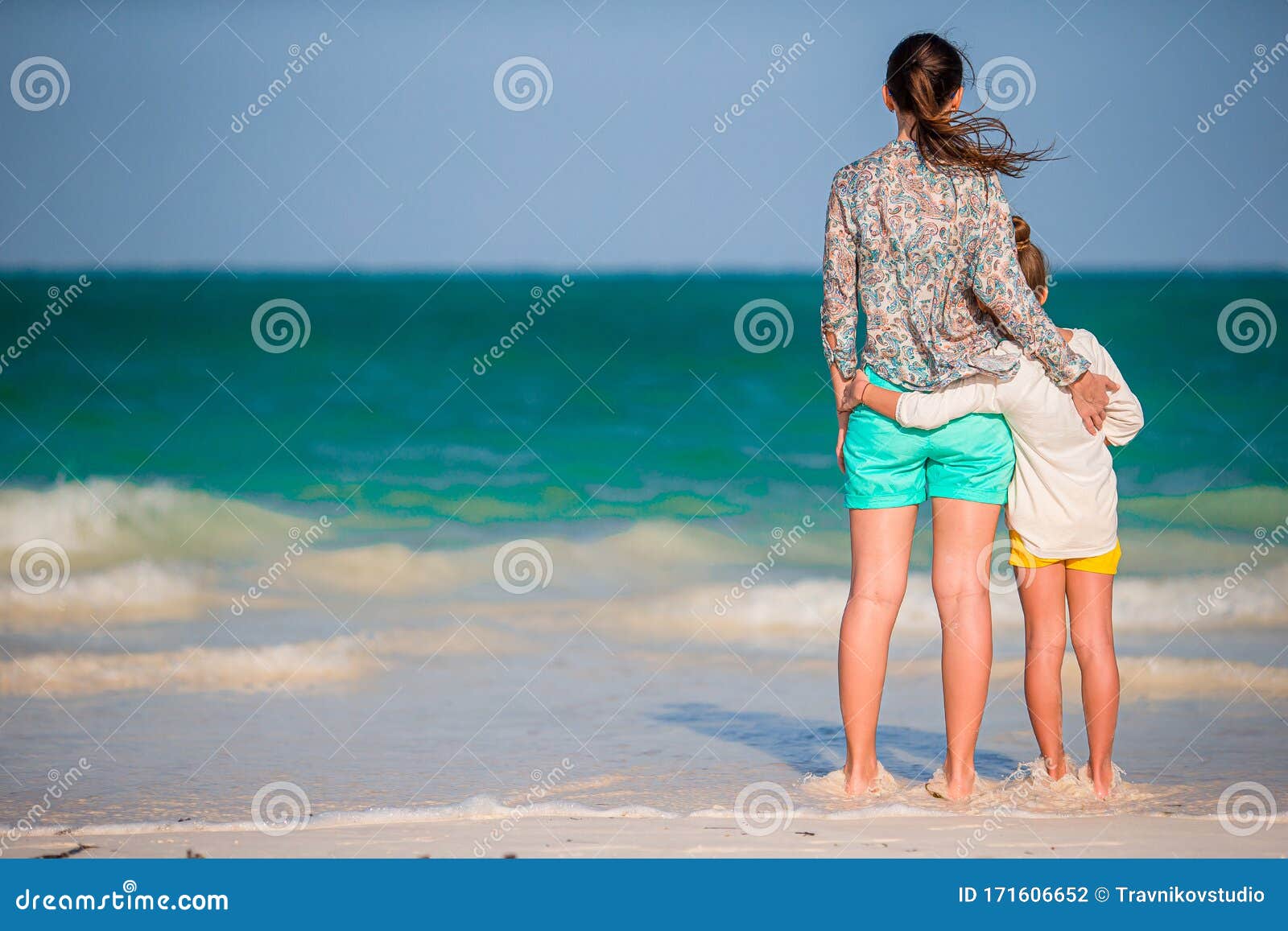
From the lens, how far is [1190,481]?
667cm

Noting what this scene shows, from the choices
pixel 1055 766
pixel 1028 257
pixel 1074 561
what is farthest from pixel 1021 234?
pixel 1055 766

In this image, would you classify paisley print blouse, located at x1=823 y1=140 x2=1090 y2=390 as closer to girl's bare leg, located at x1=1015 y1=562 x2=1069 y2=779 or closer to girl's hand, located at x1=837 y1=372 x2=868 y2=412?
girl's hand, located at x1=837 y1=372 x2=868 y2=412

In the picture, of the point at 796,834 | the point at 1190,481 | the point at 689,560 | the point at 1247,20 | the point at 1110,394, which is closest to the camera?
the point at 796,834

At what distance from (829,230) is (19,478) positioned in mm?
5507

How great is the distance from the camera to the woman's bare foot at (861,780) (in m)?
2.54

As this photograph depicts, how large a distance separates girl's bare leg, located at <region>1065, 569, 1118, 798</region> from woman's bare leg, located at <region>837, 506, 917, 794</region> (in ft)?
1.20

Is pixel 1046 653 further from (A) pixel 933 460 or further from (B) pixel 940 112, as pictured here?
(B) pixel 940 112

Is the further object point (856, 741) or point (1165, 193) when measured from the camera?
point (1165, 193)

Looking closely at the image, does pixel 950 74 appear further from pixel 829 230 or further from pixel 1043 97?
pixel 1043 97

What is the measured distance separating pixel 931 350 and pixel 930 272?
146 mm

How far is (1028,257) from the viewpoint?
2574 millimetres

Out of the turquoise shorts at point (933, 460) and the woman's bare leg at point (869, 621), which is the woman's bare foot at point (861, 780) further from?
the turquoise shorts at point (933, 460)

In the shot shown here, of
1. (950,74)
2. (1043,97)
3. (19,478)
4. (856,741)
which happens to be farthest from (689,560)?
(1043,97)

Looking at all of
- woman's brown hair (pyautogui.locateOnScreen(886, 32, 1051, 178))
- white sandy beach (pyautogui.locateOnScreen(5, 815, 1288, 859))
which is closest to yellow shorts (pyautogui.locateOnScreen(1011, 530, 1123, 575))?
white sandy beach (pyautogui.locateOnScreen(5, 815, 1288, 859))
